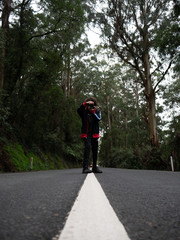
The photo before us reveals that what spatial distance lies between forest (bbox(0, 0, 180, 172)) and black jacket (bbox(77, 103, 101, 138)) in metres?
6.05

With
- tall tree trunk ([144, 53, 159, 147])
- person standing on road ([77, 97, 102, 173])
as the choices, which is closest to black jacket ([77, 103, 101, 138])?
person standing on road ([77, 97, 102, 173])

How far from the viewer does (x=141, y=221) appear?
1146mm

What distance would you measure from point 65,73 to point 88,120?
23558 mm

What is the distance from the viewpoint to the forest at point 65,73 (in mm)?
12828

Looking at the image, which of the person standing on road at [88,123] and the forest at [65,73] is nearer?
the person standing on road at [88,123]

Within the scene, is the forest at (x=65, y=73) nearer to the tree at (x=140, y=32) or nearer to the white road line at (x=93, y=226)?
the tree at (x=140, y=32)

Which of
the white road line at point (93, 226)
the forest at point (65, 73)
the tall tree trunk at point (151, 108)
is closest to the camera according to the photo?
the white road line at point (93, 226)

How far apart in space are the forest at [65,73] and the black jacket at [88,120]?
19.9 ft

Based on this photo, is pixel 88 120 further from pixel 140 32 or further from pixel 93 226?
pixel 140 32

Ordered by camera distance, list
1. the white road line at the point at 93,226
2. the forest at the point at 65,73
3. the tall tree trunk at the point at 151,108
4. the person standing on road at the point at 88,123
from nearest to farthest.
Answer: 1. the white road line at the point at 93,226
2. the person standing on road at the point at 88,123
3. the forest at the point at 65,73
4. the tall tree trunk at the point at 151,108

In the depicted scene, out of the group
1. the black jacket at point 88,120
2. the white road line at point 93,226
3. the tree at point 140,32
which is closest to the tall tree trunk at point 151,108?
the tree at point 140,32

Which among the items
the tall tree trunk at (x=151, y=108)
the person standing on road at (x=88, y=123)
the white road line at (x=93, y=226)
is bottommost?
the white road line at (x=93, y=226)

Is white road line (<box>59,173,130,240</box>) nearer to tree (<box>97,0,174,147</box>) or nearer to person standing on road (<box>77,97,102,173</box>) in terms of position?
person standing on road (<box>77,97,102,173</box>)

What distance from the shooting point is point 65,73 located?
92.6 ft
